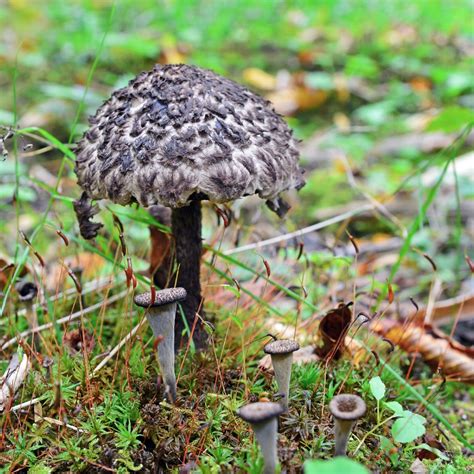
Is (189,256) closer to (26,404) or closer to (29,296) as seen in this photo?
(29,296)

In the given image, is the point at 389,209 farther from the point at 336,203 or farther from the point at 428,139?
the point at 428,139

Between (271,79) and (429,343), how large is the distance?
189 inches

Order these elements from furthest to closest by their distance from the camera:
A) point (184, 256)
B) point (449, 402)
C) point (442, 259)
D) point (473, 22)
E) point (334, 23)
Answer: point (334, 23)
point (473, 22)
point (442, 259)
point (449, 402)
point (184, 256)

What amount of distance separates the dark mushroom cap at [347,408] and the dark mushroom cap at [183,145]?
795mm

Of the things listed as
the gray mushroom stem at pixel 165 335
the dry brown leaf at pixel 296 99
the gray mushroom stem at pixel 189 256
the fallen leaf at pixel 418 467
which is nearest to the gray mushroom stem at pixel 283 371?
the gray mushroom stem at pixel 165 335

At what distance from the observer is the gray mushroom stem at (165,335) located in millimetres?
1817

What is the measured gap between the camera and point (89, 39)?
7.28 meters

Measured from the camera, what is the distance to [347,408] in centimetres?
159

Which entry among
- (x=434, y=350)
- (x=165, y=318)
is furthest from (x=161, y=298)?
(x=434, y=350)

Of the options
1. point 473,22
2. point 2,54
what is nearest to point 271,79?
point 2,54

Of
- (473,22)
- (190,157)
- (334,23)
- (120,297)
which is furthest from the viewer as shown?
(334,23)

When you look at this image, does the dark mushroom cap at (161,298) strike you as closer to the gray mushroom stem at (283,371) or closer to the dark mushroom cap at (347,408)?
the gray mushroom stem at (283,371)

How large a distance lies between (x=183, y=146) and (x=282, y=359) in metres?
0.83

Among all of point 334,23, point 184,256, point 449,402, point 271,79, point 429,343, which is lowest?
point 449,402
